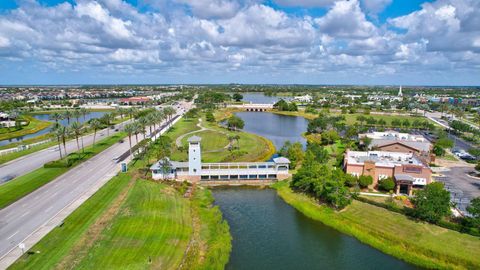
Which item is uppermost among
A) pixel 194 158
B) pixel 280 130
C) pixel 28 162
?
pixel 194 158

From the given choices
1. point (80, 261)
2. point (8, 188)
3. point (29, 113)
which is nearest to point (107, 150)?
point (8, 188)

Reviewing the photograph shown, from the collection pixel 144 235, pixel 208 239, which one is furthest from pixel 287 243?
pixel 144 235

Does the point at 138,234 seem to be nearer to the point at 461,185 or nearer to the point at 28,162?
the point at 28,162

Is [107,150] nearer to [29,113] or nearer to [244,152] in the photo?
[244,152]

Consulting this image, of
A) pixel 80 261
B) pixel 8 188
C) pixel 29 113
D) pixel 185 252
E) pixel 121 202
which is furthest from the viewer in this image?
pixel 29 113

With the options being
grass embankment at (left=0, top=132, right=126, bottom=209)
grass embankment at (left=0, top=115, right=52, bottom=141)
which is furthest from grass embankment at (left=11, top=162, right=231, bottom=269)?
grass embankment at (left=0, top=115, right=52, bottom=141)

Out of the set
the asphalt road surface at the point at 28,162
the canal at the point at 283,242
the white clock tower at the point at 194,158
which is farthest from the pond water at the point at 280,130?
the asphalt road surface at the point at 28,162
